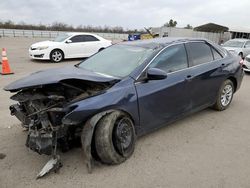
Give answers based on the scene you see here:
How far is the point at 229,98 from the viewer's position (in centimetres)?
517

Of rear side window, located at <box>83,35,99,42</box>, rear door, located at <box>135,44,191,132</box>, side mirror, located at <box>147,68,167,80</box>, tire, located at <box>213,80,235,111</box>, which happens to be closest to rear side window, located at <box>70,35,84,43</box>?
rear side window, located at <box>83,35,99,42</box>

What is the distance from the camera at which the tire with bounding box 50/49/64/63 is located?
468 inches

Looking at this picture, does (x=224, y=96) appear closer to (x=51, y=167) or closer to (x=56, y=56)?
(x=51, y=167)

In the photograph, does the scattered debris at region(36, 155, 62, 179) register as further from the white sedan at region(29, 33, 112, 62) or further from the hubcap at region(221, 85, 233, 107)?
the white sedan at region(29, 33, 112, 62)

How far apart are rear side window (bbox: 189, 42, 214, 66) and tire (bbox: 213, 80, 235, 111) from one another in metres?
0.71

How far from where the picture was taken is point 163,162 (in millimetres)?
3164

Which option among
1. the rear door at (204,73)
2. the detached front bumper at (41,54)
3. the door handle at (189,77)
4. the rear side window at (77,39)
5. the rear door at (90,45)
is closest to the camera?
the door handle at (189,77)

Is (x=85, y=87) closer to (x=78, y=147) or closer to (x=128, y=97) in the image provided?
(x=128, y=97)

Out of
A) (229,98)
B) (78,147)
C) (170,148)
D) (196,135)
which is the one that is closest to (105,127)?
(78,147)

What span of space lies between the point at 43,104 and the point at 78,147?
2.72 feet

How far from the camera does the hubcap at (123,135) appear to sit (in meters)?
3.02

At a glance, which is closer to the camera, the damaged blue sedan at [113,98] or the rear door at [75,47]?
the damaged blue sedan at [113,98]

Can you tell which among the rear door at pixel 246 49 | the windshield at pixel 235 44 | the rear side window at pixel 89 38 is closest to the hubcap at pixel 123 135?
the rear side window at pixel 89 38

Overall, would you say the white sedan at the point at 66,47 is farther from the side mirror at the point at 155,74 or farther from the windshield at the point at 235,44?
the side mirror at the point at 155,74
